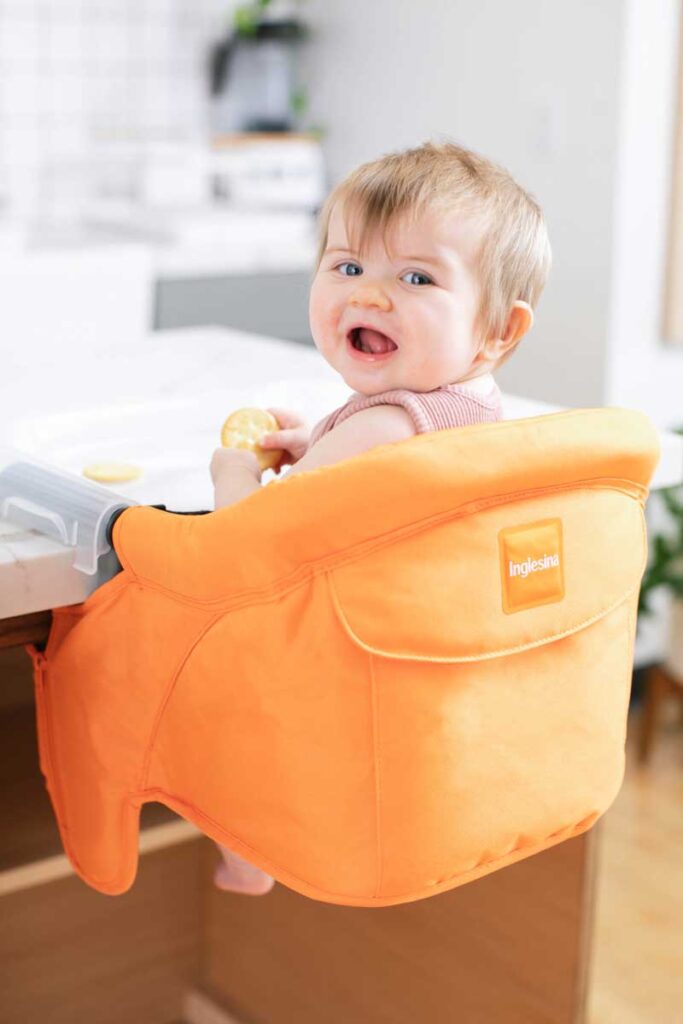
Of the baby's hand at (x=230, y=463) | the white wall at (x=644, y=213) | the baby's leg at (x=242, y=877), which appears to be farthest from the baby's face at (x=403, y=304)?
the white wall at (x=644, y=213)

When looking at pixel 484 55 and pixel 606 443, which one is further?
pixel 484 55

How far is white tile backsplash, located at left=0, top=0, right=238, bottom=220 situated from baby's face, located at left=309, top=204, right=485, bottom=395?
2403 millimetres

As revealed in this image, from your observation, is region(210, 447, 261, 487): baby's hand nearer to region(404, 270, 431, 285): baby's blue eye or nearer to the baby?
the baby

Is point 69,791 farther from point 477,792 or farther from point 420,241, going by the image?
point 420,241

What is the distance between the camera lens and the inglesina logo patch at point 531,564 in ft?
3.16

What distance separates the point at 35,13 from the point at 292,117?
71 centimetres

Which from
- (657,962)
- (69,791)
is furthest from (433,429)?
(657,962)

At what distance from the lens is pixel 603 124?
286cm

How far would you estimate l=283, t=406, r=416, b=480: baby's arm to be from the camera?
1.09 m

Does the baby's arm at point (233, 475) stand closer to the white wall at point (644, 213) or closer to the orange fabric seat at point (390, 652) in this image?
the orange fabric seat at point (390, 652)

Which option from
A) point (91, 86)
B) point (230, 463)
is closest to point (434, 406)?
point (230, 463)

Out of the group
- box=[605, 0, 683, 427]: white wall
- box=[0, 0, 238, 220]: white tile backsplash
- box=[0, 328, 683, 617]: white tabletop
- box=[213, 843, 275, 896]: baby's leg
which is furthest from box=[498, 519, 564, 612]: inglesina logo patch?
box=[0, 0, 238, 220]: white tile backsplash

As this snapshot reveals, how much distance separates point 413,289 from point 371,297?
0.11 ft

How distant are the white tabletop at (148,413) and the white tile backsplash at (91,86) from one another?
1711 millimetres
